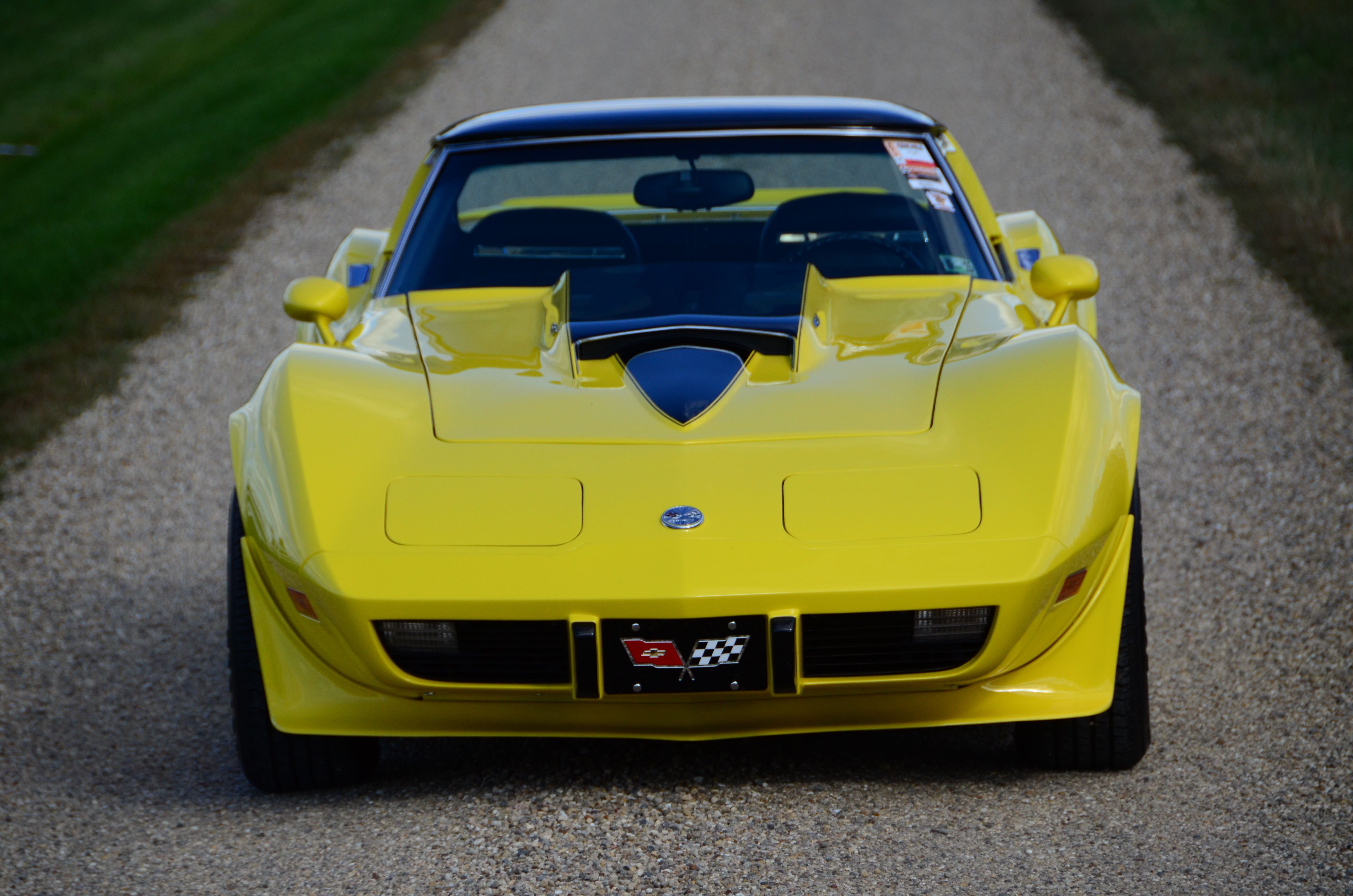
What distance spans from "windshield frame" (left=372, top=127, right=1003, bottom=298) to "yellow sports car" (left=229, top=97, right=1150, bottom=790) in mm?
393

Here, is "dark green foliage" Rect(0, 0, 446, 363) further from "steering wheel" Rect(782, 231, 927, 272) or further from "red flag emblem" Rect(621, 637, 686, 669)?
"red flag emblem" Rect(621, 637, 686, 669)

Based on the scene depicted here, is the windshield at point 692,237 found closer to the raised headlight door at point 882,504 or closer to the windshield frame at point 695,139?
the windshield frame at point 695,139

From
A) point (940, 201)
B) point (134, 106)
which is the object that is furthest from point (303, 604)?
point (134, 106)

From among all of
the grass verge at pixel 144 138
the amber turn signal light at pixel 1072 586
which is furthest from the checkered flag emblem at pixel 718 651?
the grass verge at pixel 144 138

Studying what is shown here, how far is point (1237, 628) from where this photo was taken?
3.96 metres

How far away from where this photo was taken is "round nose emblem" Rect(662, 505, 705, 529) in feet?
8.43

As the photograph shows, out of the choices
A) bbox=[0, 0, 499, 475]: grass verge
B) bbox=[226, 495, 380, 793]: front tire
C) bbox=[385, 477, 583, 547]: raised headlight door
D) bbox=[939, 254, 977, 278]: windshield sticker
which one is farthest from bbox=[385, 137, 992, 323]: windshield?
bbox=[0, 0, 499, 475]: grass verge

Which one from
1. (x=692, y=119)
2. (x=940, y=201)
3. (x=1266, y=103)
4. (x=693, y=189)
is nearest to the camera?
A: (x=940, y=201)

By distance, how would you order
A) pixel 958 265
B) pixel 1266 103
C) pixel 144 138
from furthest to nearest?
1. pixel 144 138
2. pixel 1266 103
3. pixel 958 265

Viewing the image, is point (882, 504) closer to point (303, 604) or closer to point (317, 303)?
point (303, 604)

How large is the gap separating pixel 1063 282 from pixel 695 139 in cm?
117

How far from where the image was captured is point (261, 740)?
2889 mm

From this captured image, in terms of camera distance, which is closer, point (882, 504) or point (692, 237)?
point (882, 504)

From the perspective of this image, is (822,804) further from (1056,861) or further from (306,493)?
(306,493)
